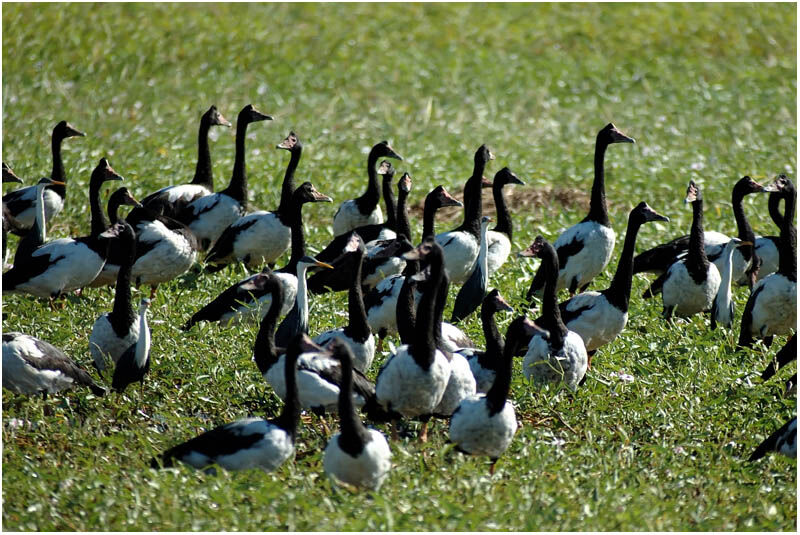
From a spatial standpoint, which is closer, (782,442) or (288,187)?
(782,442)

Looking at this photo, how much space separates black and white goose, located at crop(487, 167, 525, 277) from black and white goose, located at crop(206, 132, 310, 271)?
1853 mm

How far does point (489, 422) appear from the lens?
6.10 m

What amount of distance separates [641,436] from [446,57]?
39.3 ft

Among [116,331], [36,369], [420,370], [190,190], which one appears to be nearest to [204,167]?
[190,190]

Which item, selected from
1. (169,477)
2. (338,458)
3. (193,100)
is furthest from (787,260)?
(193,100)

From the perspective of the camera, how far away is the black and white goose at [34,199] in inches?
418

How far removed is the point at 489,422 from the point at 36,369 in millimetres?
2846

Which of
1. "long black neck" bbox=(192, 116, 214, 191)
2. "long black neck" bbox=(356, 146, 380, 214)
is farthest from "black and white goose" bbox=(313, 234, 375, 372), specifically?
"long black neck" bbox=(192, 116, 214, 191)

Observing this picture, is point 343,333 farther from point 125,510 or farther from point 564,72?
point 564,72

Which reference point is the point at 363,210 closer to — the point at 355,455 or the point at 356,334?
the point at 356,334

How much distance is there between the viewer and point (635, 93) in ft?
54.7

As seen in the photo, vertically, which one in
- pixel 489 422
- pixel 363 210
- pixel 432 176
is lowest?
pixel 432 176

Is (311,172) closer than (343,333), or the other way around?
(343,333)

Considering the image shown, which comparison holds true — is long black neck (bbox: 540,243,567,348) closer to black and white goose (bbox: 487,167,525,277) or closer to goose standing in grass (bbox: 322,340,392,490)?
goose standing in grass (bbox: 322,340,392,490)
